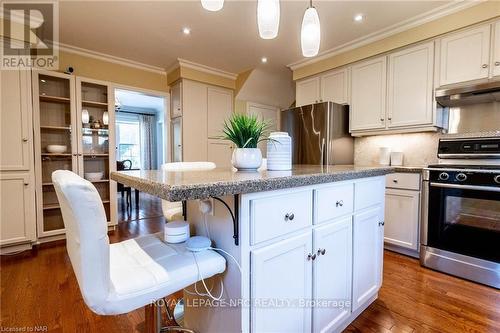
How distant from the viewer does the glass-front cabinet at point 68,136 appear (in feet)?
9.69

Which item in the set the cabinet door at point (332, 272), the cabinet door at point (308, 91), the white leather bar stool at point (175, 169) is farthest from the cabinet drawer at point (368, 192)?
the cabinet door at point (308, 91)

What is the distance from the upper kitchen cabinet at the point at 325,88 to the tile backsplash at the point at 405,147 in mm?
663

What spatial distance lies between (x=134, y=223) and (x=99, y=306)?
3.28 metres

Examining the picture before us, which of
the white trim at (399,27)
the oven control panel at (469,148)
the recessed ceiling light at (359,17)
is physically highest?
the recessed ceiling light at (359,17)

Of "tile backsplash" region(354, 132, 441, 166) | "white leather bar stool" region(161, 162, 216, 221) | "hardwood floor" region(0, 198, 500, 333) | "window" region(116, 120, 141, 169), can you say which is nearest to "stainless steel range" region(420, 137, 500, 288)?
"hardwood floor" region(0, 198, 500, 333)

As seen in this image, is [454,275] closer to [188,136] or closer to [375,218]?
[375,218]

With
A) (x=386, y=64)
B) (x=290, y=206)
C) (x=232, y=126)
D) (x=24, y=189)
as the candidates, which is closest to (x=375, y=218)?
(x=290, y=206)

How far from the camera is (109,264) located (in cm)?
75

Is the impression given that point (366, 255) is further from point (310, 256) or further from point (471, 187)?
point (471, 187)

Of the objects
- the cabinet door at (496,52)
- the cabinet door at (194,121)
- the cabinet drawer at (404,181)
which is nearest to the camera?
the cabinet door at (496,52)

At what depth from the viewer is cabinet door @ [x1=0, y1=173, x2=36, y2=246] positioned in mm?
2447

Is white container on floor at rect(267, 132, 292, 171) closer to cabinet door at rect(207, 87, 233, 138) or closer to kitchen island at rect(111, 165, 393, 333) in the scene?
kitchen island at rect(111, 165, 393, 333)

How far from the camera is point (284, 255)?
3.34 ft

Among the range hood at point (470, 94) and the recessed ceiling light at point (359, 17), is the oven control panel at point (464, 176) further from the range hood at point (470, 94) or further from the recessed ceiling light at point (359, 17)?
the recessed ceiling light at point (359, 17)
